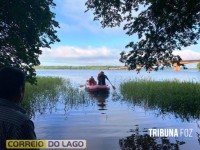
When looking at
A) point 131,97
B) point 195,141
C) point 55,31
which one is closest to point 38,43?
point 55,31

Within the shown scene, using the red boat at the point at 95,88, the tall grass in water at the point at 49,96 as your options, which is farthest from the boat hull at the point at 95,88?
the tall grass in water at the point at 49,96

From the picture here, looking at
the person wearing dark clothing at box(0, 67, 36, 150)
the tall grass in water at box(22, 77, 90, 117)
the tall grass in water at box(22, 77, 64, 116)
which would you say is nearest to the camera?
the person wearing dark clothing at box(0, 67, 36, 150)

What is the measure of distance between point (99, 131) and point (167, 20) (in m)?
4.00

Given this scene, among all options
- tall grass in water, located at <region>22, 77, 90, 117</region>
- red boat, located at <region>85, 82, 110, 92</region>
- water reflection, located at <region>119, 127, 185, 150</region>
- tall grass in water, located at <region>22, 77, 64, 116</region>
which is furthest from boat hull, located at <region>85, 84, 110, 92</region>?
water reflection, located at <region>119, 127, 185, 150</region>

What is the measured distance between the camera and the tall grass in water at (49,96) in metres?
14.5

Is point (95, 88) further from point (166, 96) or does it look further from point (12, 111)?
point (12, 111)

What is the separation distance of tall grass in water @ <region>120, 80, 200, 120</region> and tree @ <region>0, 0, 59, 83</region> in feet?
18.5

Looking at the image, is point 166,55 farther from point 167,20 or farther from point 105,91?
point 105,91

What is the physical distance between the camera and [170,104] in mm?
14648

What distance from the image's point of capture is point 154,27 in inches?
425

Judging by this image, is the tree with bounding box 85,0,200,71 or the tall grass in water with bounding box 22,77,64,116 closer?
the tree with bounding box 85,0,200,71

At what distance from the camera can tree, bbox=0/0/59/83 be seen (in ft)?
33.0

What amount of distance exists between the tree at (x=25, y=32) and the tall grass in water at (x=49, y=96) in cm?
277

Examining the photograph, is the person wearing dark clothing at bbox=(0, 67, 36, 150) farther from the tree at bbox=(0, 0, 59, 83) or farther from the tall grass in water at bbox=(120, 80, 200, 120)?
the tall grass in water at bbox=(120, 80, 200, 120)
